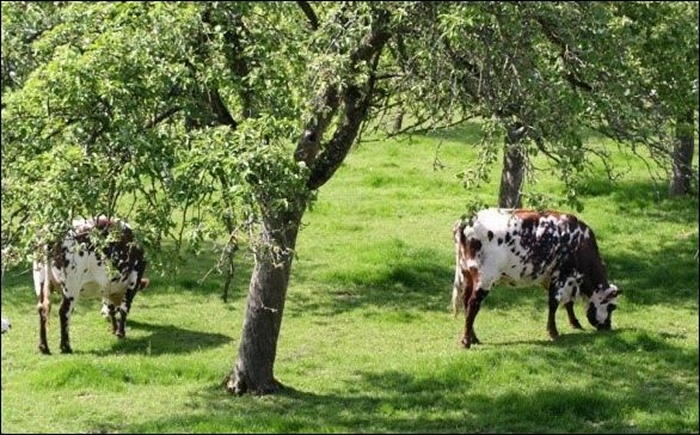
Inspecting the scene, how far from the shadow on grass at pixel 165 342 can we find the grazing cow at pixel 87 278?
530mm

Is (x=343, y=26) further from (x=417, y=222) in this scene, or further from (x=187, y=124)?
(x=417, y=222)

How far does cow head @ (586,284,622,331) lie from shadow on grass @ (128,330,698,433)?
1569 millimetres

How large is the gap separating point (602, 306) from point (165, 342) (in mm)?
8163

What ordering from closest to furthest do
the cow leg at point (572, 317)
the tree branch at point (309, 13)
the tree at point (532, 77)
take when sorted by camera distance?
the tree at point (532, 77) < the tree branch at point (309, 13) < the cow leg at point (572, 317)

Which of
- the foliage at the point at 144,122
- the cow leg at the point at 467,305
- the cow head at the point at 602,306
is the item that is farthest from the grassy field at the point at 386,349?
the foliage at the point at 144,122

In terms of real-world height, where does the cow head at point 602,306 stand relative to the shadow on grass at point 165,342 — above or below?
above

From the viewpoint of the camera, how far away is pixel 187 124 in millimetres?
15516

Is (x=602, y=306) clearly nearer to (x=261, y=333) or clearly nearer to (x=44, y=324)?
(x=261, y=333)

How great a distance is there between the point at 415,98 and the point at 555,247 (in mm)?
5572

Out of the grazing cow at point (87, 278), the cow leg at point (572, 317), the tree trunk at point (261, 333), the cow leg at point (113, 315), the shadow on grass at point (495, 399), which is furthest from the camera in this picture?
the cow leg at point (572, 317)

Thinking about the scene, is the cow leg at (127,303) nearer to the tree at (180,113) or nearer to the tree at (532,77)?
the tree at (180,113)

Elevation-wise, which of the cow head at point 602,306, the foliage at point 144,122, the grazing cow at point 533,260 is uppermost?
the foliage at point 144,122

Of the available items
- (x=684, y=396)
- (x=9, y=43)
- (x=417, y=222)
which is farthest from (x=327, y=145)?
(x=417, y=222)

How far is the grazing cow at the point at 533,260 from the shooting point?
20.4 metres
